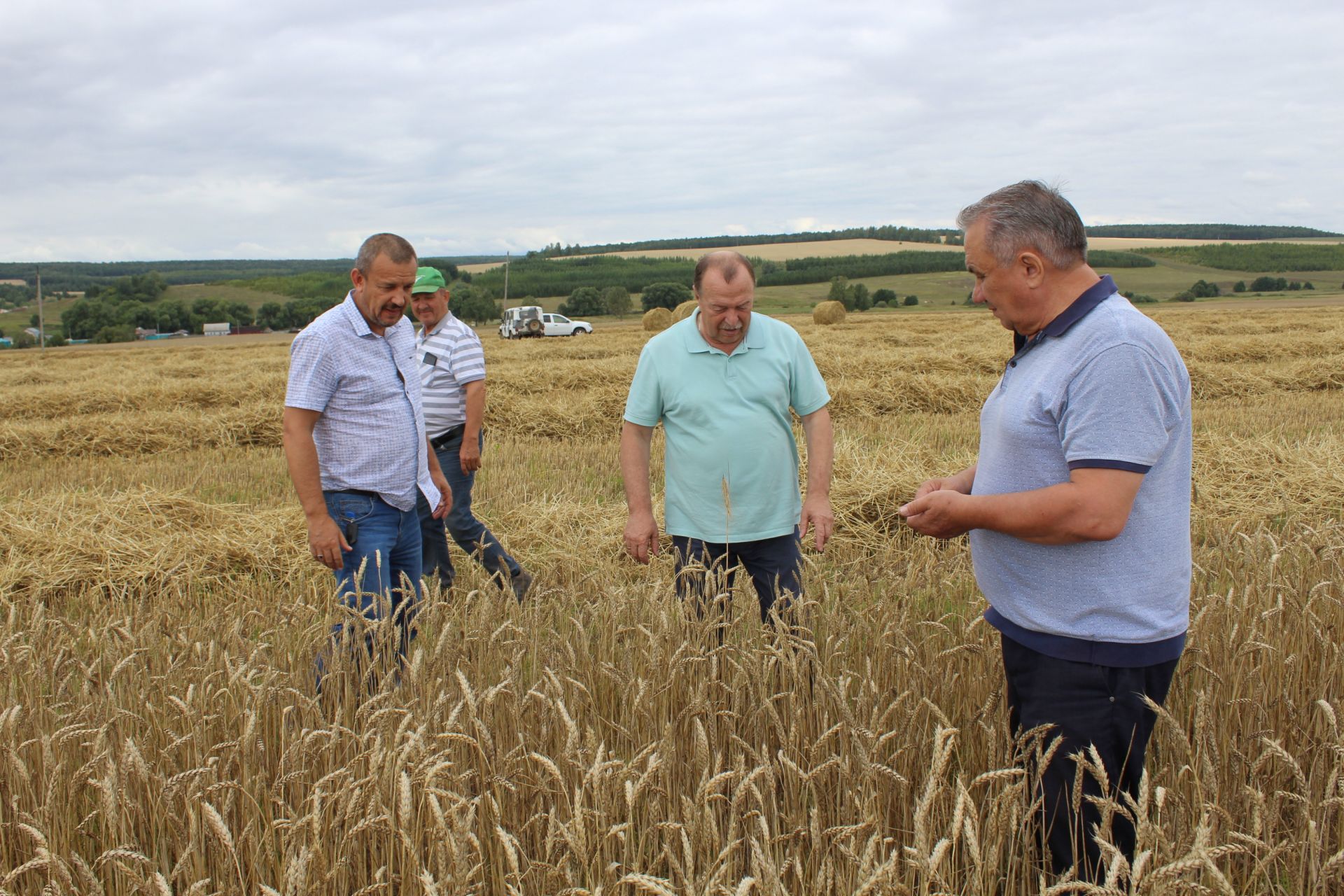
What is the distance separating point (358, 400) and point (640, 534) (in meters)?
1.15

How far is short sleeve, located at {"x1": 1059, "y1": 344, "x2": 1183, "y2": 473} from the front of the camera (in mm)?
1945

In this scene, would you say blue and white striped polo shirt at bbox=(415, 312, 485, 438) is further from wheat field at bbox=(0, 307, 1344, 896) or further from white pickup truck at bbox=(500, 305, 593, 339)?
white pickup truck at bbox=(500, 305, 593, 339)

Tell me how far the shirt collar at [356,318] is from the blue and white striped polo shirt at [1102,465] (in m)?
2.29

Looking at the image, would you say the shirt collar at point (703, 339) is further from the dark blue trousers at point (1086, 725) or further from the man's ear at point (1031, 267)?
the dark blue trousers at point (1086, 725)

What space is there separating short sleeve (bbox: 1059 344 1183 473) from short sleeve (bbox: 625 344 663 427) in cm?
191

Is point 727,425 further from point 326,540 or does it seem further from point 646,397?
point 326,540

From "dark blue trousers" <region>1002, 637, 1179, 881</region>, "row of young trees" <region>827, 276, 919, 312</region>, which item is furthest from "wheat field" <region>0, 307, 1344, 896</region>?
"row of young trees" <region>827, 276, 919, 312</region>

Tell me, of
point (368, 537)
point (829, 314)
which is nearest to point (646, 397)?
point (368, 537)

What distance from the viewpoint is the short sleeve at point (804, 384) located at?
371 centimetres

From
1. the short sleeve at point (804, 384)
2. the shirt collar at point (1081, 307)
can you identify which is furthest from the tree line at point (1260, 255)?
the shirt collar at point (1081, 307)

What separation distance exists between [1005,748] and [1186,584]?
705 millimetres

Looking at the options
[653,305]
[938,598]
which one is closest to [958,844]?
[938,598]

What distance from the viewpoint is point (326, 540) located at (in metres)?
3.46

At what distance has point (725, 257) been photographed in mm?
3443
